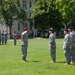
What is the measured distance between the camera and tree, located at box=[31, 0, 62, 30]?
81875 millimetres

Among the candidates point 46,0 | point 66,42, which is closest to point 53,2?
point 46,0

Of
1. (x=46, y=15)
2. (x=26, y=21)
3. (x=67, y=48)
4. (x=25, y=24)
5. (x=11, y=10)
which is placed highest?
(x=11, y=10)

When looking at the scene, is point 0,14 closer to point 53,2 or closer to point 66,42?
point 53,2

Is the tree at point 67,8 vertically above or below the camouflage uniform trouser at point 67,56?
above

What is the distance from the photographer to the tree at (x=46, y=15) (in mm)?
81875

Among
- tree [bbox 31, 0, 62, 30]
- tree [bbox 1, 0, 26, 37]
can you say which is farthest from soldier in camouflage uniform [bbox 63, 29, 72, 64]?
tree [bbox 31, 0, 62, 30]

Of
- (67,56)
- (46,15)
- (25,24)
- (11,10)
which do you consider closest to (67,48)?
(67,56)

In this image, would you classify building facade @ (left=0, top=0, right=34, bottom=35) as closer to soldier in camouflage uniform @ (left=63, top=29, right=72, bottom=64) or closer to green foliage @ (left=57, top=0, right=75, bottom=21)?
green foliage @ (left=57, top=0, right=75, bottom=21)

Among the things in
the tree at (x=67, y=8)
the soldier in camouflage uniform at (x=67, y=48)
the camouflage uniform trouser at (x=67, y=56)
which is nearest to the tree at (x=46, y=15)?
the tree at (x=67, y=8)

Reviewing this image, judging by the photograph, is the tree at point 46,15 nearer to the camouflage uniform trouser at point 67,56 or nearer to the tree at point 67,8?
the tree at point 67,8

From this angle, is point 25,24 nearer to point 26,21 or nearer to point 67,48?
point 26,21

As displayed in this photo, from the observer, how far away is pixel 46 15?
82.5 meters

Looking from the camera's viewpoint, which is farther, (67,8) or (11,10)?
(11,10)

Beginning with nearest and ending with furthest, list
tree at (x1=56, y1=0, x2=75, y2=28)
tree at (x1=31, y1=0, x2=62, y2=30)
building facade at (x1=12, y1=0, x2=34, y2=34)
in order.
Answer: tree at (x1=56, y1=0, x2=75, y2=28), tree at (x1=31, y1=0, x2=62, y2=30), building facade at (x1=12, y1=0, x2=34, y2=34)
